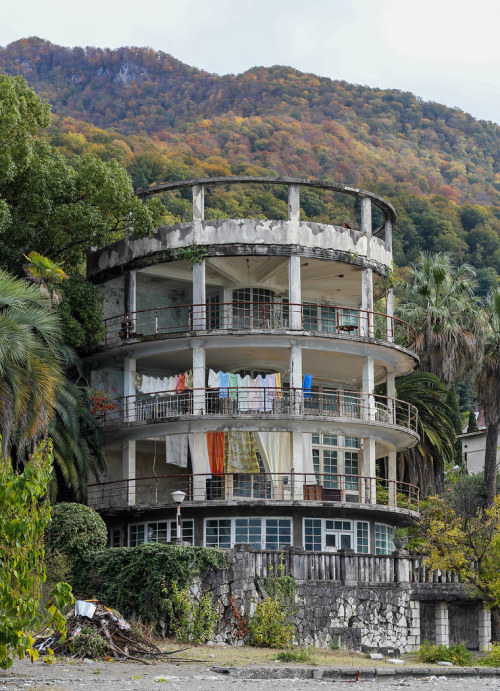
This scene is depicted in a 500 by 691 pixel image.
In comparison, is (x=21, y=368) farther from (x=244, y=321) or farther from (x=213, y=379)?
(x=244, y=321)

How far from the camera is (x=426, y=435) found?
49094 millimetres

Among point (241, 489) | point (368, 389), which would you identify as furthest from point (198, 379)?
point (368, 389)

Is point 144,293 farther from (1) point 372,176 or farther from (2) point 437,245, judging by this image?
(1) point 372,176

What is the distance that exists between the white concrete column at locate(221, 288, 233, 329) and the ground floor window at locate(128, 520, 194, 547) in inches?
303

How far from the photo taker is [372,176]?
109 metres

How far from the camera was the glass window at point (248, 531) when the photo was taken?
40.7 meters

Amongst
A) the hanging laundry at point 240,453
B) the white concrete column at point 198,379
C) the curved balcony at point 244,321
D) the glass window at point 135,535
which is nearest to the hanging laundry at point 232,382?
the white concrete column at point 198,379

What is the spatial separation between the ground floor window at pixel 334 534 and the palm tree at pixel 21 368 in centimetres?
1257

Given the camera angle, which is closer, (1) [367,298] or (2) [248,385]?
(2) [248,385]

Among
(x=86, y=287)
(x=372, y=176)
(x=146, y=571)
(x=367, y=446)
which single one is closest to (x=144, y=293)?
(x=86, y=287)

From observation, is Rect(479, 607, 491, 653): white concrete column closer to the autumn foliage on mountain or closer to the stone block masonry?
the stone block masonry

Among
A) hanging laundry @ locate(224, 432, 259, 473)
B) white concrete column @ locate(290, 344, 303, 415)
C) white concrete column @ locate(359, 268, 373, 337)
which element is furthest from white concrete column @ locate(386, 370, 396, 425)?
hanging laundry @ locate(224, 432, 259, 473)

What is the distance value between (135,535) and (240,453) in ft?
15.9

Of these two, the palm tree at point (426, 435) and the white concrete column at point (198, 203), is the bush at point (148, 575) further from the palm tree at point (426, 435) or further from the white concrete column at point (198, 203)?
the palm tree at point (426, 435)
